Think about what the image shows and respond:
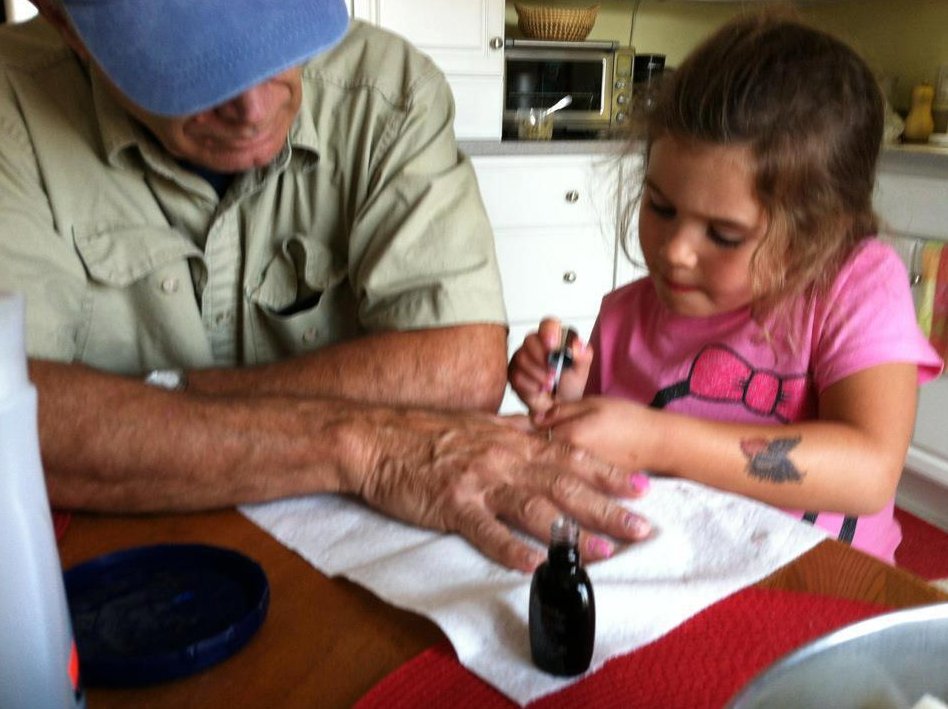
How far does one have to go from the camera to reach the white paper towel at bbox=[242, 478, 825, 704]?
1.98 ft

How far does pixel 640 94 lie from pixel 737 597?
2.68 ft

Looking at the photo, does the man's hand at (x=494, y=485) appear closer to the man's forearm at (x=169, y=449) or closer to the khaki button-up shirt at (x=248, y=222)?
the man's forearm at (x=169, y=449)

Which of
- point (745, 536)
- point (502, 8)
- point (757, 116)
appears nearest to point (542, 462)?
point (745, 536)

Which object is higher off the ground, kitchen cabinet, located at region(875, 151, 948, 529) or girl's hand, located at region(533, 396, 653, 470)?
girl's hand, located at region(533, 396, 653, 470)

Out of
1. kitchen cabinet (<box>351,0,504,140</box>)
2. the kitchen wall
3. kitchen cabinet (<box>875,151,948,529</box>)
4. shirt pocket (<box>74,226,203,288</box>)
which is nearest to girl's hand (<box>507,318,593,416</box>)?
shirt pocket (<box>74,226,203,288</box>)

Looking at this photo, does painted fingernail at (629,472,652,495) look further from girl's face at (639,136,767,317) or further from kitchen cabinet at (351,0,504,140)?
kitchen cabinet at (351,0,504,140)

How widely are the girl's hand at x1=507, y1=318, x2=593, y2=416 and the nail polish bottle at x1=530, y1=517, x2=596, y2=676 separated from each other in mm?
498

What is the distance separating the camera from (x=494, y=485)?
0.81 m

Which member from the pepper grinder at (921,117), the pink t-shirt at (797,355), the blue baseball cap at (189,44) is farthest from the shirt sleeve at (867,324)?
the pepper grinder at (921,117)

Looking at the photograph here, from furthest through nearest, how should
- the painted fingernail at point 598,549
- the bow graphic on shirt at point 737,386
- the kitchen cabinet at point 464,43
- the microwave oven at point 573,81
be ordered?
1. the microwave oven at point 573,81
2. the kitchen cabinet at point 464,43
3. the bow graphic on shirt at point 737,386
4. the painted fingernail at point 598,549

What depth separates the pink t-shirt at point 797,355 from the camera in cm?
101

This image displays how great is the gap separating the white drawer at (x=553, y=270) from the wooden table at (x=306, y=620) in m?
2.06

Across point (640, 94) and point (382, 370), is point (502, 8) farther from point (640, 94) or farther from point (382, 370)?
point (382, 370)

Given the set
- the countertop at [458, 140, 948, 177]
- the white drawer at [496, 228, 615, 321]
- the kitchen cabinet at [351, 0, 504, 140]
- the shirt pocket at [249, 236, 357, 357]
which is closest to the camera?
the shirt pocket at [249, 236, 357, 357]
